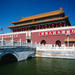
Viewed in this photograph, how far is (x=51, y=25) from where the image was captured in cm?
2638

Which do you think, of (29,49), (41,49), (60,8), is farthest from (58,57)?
(60,8)

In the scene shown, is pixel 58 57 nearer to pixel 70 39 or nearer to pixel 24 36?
pixel 70 39

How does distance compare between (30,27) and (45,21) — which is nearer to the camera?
(45,21)

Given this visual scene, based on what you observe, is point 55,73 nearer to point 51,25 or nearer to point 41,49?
point 41,49

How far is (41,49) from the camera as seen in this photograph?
18219mm

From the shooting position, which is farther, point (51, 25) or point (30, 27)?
point (30, 27)

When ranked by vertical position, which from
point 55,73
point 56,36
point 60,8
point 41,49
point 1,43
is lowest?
point 55,73

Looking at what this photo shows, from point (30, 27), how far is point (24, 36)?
3.73m

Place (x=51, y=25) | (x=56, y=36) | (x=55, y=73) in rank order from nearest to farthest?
(x=55, y=73), (x=56, y=36), (x=51, y=25)

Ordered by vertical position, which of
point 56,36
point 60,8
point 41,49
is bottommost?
point 41,49

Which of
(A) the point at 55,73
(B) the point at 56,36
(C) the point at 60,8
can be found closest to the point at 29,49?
(A) the point at 55,73

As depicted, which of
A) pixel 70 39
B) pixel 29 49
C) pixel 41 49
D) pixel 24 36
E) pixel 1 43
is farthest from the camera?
pixel 24 36

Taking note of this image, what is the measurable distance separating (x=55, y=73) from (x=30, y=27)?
2223cm

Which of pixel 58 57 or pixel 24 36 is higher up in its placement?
pixel 24 36
